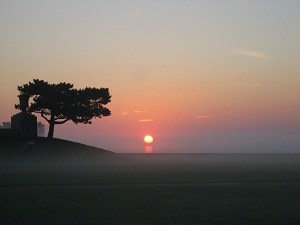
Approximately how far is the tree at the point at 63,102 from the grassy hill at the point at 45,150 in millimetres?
5698

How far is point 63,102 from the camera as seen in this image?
74125 millimetres

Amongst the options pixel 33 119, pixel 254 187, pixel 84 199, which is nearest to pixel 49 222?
pixel 84 199

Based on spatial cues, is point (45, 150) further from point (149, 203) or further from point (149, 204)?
point (149, 204)

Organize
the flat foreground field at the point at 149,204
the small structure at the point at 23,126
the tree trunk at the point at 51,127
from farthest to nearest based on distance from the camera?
the tree trunk at the point at 51,127, the small structure at the point at 23,126, the flat foreground field at the point at 149,204

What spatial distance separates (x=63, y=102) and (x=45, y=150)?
12.3 meters

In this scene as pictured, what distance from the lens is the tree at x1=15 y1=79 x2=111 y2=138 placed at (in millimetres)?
73250

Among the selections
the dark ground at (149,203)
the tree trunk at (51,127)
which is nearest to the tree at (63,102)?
the tree trunk at (51,127)

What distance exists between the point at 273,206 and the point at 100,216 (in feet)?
23.7

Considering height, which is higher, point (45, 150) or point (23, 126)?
point (23, 126)

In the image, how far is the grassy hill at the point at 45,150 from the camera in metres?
60.8

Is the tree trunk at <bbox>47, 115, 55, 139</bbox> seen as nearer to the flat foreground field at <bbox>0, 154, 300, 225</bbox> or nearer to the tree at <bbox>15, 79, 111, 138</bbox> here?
the tree at <bbox>15, 79, 111, 138</bbox>

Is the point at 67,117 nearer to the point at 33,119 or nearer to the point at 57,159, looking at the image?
the point at 33,119

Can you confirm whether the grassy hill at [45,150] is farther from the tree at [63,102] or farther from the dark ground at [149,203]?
the dark ground at [149,203]

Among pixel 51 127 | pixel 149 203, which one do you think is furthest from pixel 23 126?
pixel 149 203
